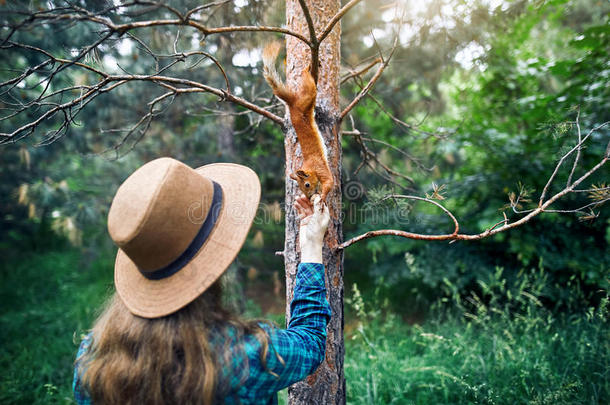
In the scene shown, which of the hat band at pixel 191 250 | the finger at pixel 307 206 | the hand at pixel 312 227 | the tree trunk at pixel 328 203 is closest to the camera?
the hat band at pixel 191 250

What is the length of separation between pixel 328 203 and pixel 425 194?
0.48 m

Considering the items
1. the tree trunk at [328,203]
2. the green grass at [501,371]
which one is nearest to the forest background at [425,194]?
the green grass at [501,371]

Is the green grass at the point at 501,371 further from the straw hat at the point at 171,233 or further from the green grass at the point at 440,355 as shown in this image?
the straw hat at the point at 171,233

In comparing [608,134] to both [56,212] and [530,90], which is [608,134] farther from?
[56,212]

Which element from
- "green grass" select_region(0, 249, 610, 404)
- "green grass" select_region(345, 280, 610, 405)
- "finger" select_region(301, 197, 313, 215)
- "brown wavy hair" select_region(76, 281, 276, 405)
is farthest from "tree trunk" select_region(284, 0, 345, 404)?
"green grass" select_region(345, 280, 610, 405)

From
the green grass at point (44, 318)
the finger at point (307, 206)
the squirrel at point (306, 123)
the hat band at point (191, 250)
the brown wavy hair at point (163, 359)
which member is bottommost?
the green grass at point (44, 318)

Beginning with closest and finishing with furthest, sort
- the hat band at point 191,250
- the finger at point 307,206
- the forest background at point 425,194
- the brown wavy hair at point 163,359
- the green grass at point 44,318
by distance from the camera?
the brown wavy hair at point 163,359 < the hat band at point 191,250 < the finger at point 307,206 < the forest background at point 425,194 < the green grass at point 44,318

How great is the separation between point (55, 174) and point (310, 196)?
6.03 metres

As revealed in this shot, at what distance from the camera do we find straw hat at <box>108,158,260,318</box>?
3.08 ft

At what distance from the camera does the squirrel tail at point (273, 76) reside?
1.23 m

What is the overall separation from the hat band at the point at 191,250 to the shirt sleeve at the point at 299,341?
0.33 m

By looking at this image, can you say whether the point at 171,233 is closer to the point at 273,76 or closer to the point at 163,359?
the point at 163,359

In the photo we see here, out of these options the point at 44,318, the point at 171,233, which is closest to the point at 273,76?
the point at 171,233

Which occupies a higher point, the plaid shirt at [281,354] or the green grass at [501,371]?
the plaid shirt at [281,354]
